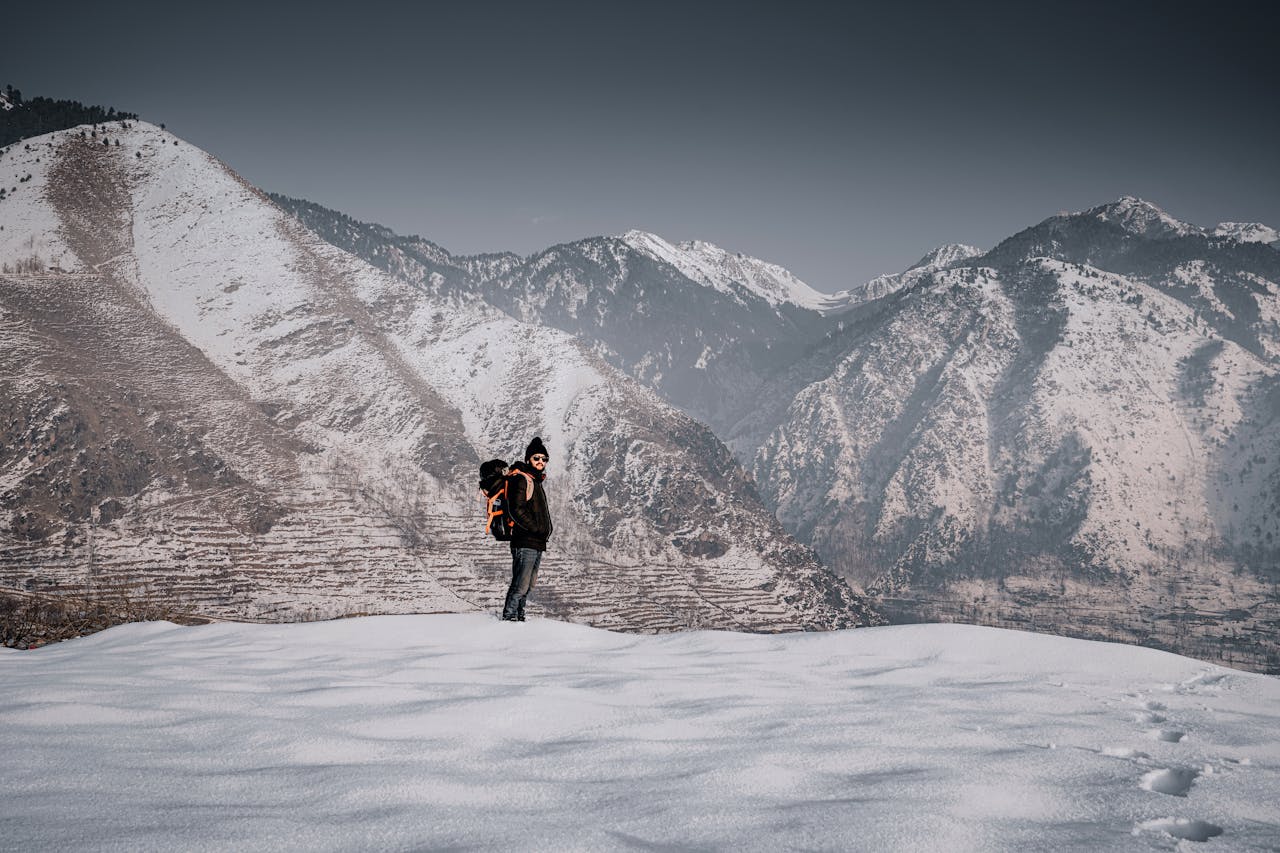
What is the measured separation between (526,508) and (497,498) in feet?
2.27

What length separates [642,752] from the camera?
615cm

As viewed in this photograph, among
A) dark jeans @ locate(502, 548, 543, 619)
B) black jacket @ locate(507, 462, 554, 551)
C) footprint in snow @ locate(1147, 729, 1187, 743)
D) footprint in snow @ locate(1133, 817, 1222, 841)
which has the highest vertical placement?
black jacket @ locate(507, 462, 554, 551)

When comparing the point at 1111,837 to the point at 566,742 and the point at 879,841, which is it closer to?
the point at 879,841

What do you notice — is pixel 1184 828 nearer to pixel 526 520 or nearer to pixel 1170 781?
pixel 1170 781

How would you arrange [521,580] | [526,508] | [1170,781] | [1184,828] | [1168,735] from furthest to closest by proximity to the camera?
[521,580] → [526,508] → [1168,735] → [1170,781] → [1184,828]

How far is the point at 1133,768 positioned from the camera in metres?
5.53

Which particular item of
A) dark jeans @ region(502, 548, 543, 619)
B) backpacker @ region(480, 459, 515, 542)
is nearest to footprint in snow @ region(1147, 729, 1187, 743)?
dark jeans @ region(502, 548, 543, 619)

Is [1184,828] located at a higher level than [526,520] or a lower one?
lower

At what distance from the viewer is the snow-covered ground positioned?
429 cm

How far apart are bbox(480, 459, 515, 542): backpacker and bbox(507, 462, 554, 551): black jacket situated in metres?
0.17

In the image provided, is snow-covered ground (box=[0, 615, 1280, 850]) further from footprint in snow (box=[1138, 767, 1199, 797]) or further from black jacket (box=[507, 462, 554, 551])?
black jacket (box=[507, 462, 554, 551])

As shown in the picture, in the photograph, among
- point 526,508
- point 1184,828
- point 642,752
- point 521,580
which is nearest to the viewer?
point 1184,828

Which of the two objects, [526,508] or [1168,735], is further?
[526,508]

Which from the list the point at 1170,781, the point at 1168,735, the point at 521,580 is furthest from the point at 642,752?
the point at 521,580
